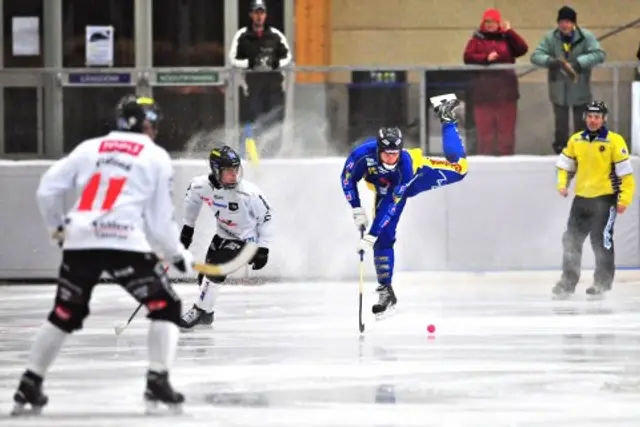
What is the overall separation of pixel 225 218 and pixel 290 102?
14.8 ft

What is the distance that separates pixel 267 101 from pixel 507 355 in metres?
7.03

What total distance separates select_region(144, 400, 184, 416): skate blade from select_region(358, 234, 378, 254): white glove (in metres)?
5.18

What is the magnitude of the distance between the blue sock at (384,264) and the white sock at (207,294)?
1515 mm

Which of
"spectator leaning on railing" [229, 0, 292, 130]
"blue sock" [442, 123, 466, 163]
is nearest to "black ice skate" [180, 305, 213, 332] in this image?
"blue sock" [442, 123, 466, 163]

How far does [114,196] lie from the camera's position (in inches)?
389

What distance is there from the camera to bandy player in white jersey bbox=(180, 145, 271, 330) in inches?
586

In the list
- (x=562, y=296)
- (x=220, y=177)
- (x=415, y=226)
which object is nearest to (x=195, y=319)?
(x=220, y=177)

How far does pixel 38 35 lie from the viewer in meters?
22.0

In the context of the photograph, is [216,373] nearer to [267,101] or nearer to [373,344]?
[373,344]

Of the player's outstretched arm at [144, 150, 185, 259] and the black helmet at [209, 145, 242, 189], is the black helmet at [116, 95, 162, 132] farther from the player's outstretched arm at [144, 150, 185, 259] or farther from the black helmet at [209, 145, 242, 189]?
the black helmet at [209, 145, 242, 189]

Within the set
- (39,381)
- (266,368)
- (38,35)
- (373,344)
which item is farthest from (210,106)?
(39,381)

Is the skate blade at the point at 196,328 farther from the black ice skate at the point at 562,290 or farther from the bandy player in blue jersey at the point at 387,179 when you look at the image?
the black ice skate at the point at 562,290

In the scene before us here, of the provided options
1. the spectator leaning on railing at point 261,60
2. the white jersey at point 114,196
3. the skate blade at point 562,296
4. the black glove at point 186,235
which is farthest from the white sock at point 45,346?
the spectator leaning on railing at point 261,60

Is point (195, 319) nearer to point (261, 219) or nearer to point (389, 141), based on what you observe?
point (261, 219)
